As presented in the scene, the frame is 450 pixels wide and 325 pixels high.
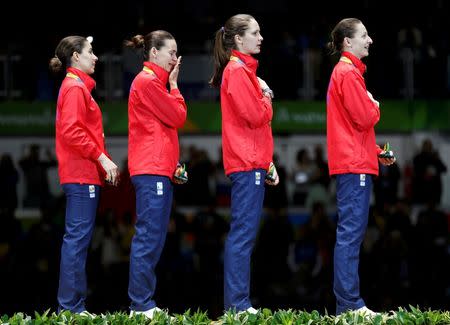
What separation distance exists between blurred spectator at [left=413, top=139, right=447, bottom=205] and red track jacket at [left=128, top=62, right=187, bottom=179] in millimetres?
8538

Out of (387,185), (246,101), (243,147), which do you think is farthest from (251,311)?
(387,185)

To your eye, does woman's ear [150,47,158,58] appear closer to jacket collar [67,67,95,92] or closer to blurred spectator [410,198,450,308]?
jacket collar [67,67,95,92]

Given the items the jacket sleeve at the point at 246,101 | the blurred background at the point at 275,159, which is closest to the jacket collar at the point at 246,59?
the jacket sleeve at the point at 246,101

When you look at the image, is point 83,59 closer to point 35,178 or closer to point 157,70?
point 157,70

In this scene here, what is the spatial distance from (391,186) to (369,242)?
188cm

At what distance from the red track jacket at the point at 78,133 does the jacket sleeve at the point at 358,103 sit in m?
1.78

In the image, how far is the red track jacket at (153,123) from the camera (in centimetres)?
946

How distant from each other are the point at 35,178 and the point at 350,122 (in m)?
9.35

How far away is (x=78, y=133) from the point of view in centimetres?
949

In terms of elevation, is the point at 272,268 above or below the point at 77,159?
below

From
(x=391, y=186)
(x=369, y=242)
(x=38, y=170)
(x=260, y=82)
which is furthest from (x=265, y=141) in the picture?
(x=38, y=170)

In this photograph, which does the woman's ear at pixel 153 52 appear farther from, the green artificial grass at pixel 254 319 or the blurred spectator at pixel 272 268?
the blurred spectator at pixel 272 268

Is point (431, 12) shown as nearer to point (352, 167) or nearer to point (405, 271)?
point (405, 271)

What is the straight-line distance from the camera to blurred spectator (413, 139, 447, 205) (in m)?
17.6
